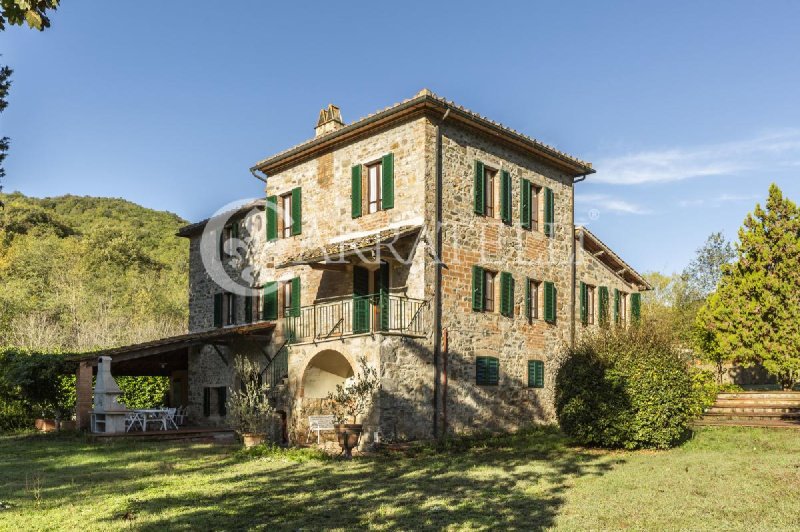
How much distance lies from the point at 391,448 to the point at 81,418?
951 centimetres

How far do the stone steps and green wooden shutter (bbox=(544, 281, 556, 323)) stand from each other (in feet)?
15.4

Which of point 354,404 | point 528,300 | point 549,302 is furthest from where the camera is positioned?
point 549,302

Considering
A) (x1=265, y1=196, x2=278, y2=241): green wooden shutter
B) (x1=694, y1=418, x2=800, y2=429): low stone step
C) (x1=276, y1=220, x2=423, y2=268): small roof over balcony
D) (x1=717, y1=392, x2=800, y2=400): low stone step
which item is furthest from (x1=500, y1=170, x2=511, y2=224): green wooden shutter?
(x1=717, y1=392, x2=800, y2=400): low stone step

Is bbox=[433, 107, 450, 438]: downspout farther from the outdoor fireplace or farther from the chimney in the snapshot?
the outdoor fireplace

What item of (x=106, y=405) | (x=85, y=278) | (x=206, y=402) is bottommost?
(x=206, y=402)

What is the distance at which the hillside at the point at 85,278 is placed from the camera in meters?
35.9

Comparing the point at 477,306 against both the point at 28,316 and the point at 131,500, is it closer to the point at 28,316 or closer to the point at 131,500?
the point at 131,500

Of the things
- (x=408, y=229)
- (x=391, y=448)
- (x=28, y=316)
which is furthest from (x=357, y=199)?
(x=28, y=316)

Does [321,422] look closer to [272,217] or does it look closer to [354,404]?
[354,404]

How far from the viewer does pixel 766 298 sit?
2127cm

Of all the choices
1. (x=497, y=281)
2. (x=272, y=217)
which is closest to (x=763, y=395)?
(x=497, y=281)

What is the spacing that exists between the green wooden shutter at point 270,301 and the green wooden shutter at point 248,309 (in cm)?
96

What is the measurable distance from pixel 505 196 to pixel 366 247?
4741mm

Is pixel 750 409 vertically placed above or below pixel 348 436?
above
